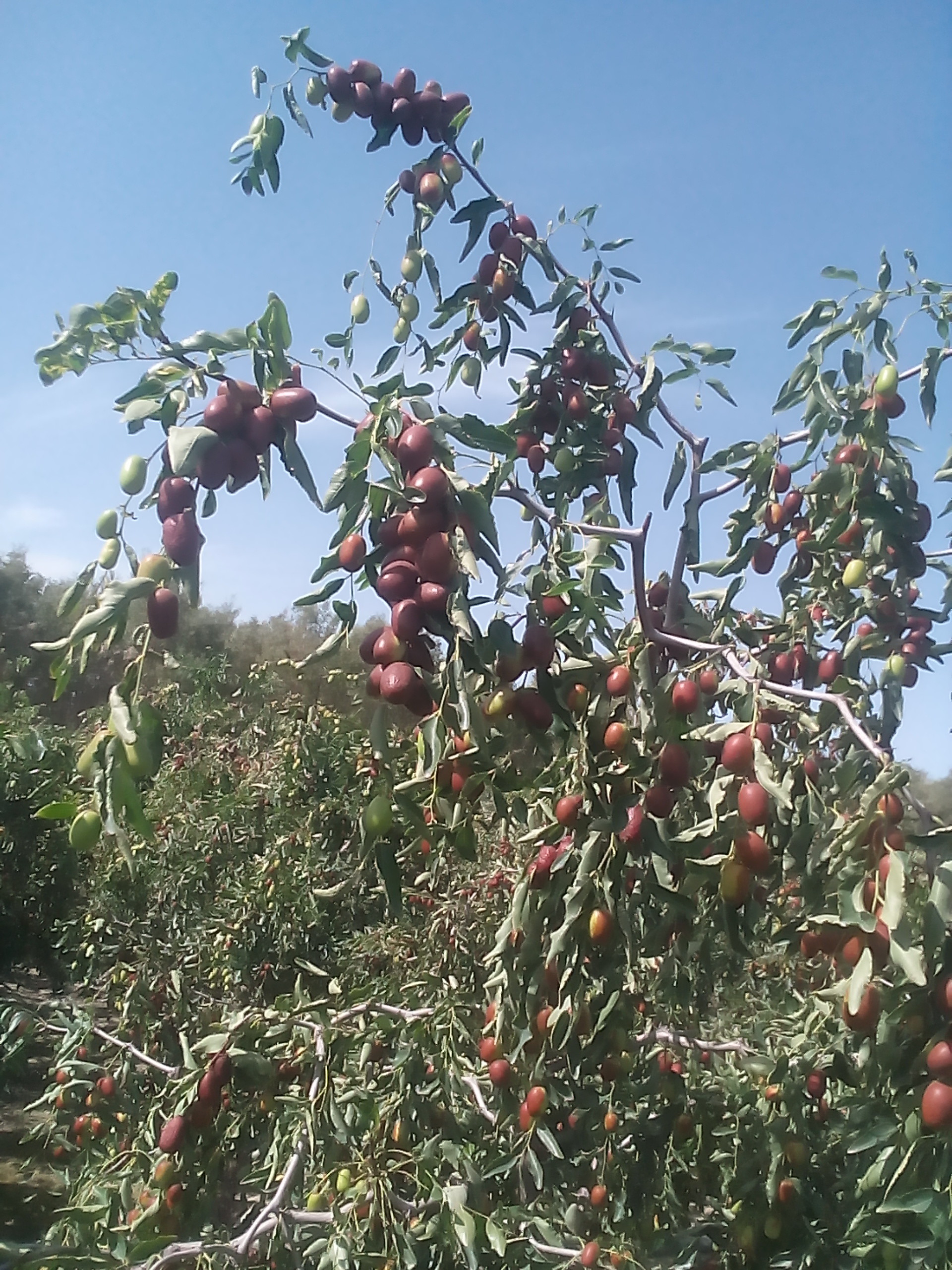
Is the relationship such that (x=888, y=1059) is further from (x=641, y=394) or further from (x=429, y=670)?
(x=641, y=394)

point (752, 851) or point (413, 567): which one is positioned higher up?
point (413, 567)

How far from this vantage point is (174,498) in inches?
47.6

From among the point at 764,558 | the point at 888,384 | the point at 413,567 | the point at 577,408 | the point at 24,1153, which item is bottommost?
the point at 24,1153

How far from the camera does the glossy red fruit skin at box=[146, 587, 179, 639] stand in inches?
47.3

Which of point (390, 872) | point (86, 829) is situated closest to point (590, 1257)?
point (390, 872)

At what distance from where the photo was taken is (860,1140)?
1.44 m

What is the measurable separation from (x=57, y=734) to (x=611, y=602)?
7.09 metres

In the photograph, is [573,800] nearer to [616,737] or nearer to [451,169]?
[616,737]

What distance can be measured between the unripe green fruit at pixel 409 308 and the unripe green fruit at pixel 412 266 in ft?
0.20

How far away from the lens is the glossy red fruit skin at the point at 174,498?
1.21 m

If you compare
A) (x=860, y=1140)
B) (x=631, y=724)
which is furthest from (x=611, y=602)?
(x=860, y=1140)

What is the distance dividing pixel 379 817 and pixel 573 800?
0.31 metres

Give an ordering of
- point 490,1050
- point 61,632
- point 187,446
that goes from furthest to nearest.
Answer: point 61,632, point 490,1050, point 187,446

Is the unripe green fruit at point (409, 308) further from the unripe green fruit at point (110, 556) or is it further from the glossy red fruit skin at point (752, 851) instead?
the glossy red fruit skin at point (752, 851)
